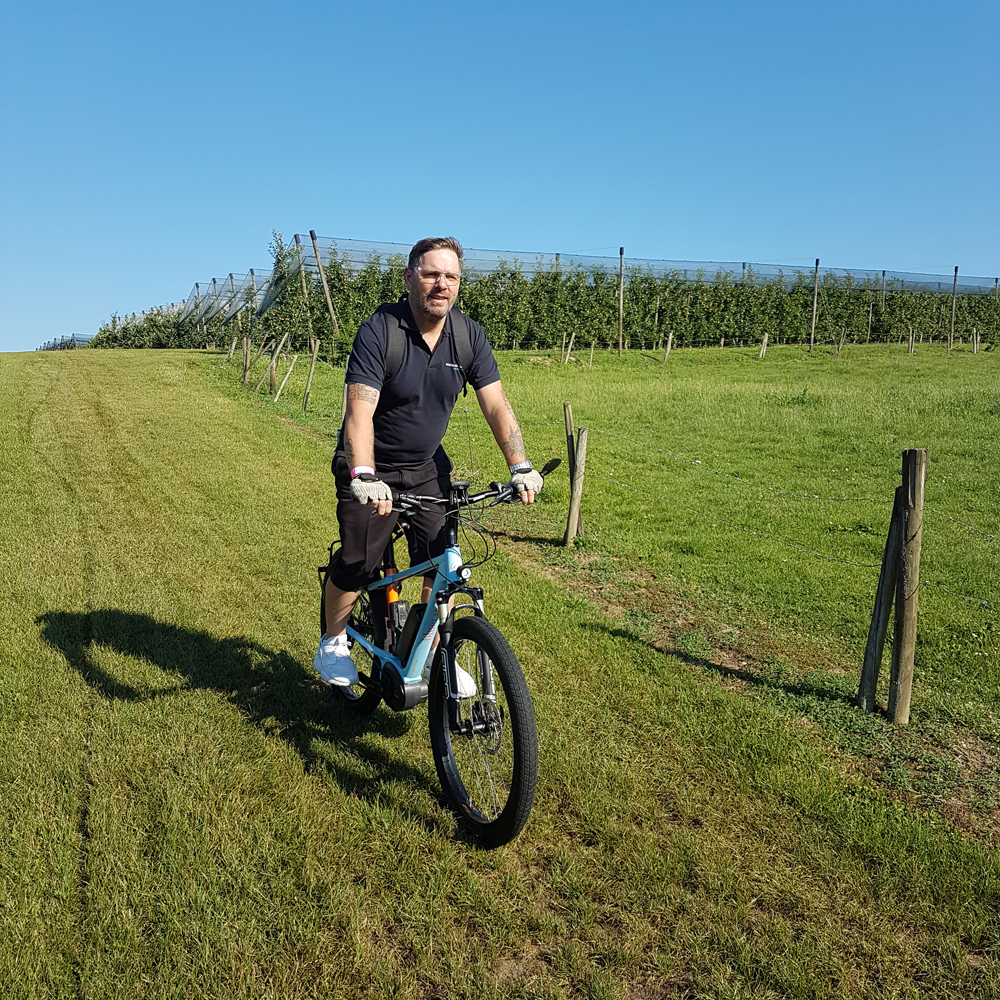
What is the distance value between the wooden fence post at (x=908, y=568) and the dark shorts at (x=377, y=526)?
2.51m

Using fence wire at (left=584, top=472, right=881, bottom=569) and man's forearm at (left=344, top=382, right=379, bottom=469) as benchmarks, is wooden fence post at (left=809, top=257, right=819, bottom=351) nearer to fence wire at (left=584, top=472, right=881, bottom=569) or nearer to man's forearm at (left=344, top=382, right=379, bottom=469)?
fence wire at (left=584, top=472, right=881, bottom=569)

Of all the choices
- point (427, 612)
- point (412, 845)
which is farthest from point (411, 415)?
point (412, 845)

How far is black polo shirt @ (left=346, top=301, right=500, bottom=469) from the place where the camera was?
3.58 metres

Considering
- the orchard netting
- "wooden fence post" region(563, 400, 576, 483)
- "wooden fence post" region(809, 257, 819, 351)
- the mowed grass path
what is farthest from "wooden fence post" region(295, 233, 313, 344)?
"wooden fence post" region(809, 257, 819, 351)

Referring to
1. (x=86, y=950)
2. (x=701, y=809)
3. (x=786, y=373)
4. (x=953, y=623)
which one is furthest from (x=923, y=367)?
(x=86, y=950)

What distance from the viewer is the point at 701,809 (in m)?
3.68

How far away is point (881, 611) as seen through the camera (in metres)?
4.70

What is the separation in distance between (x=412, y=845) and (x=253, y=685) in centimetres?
182

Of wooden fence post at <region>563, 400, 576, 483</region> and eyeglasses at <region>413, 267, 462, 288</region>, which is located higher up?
eyeglasses at <region>413, 267, 462, 288</region>

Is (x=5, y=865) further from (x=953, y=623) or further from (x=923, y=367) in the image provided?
(x=923, y=367)

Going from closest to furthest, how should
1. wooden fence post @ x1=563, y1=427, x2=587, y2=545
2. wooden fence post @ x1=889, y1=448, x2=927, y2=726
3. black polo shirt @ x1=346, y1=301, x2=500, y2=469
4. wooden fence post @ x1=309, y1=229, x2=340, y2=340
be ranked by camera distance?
black polo shirt @ x1=346, y1=301, x2=500, y2=469 → wooden fence post @ x1=889, y1=448, x2=927, y2=726 → wooden fence post @ x1=563, y1=427, x2=587, y2=545 → wooden fence post @ x1=309, y1=229, x2=340, y2=340

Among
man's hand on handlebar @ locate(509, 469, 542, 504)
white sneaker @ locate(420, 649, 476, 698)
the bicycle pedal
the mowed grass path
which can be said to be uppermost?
man's hand on handlebar @ locate(509, 469, 542, 504)

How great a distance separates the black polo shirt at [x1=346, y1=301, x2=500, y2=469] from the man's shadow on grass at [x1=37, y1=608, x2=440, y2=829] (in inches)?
56.7

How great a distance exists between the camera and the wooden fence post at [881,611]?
4.59m
